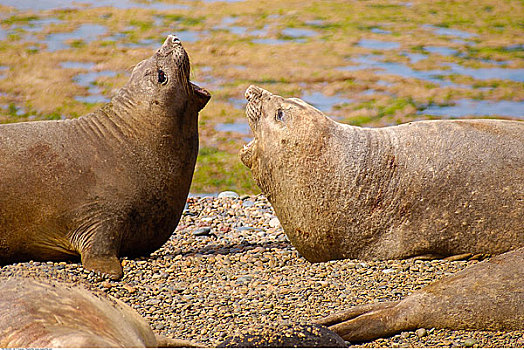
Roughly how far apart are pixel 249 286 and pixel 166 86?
1.71 meters

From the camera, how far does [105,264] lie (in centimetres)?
472

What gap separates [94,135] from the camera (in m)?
5.21

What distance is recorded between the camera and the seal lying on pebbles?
7.04ft

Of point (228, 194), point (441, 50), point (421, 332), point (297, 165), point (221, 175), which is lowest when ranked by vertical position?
point (221, 175)

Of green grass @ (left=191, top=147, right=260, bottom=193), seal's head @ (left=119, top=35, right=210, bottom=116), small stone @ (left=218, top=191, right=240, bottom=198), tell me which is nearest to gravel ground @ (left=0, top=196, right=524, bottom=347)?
seal's head @ (left=119, top=35, right=210, bottom=116)

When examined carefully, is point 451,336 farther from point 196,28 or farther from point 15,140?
point 196,28

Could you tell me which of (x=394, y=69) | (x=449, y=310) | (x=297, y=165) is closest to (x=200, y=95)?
(x=297, y=165)

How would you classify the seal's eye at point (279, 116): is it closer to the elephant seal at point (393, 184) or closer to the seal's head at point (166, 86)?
the elephant seal at point (393, 184)

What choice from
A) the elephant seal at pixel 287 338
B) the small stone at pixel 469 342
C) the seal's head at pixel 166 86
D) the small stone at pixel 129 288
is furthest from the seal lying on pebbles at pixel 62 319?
the seal's head at pixel 166 86

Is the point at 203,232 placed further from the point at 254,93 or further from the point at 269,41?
the point at 269,41

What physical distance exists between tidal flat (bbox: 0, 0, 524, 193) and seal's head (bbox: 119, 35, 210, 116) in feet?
10.8

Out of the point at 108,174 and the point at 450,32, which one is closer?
the point at 108,174

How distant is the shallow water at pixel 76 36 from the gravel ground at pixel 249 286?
739cm

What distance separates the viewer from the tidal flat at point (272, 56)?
1009 centimetres
